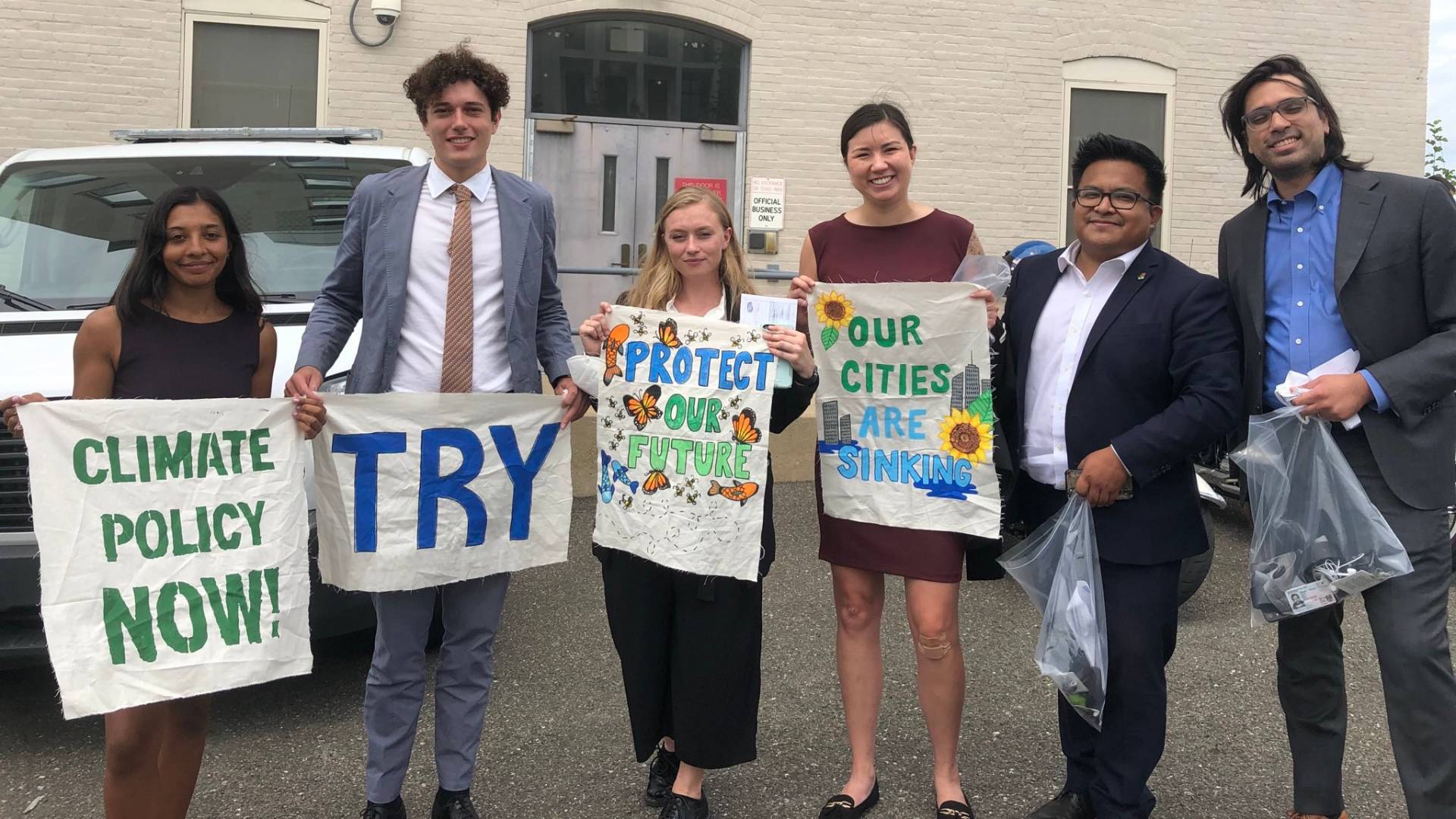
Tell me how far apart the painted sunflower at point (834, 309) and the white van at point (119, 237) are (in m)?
1.79

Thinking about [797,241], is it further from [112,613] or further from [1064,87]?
[112,613]

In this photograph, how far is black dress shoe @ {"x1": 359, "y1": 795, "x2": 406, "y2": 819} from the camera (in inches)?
Answer: 121

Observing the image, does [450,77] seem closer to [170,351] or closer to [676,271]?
[676,271]

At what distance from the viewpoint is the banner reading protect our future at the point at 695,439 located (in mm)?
3041

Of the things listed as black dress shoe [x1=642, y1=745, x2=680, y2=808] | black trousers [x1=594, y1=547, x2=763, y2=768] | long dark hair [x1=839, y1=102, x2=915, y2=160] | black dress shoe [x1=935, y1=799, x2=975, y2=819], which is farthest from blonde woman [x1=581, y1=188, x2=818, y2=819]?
black dress shoe [x1=935, y1=799, x2=975, y2=819]

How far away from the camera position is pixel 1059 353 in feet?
10.2

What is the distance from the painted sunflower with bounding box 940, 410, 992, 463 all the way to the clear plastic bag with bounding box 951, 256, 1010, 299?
0.39 meters

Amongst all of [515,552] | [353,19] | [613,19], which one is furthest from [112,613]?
[613,19]

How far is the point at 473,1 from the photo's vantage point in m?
8.91

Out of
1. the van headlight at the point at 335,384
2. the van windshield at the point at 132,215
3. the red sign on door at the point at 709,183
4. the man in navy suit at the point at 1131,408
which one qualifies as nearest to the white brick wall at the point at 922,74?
the red sign on door at the point at 709,183

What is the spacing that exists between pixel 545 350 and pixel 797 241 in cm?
644

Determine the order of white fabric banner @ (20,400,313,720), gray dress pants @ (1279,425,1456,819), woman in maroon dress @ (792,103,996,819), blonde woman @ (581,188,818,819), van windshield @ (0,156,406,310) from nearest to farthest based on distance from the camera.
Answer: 1. white fabric banner @ (20,400,313,720)
2. gray dress pants @ (1279,425,1456,819)
3. blonde woman @ (581,188,818,819)
4. woman in maroon dress @ (792,103,996,819)
5. van windshield @ (0,156,406,310)

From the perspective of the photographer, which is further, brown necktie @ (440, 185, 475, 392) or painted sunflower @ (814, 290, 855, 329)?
painted sunflower @ (814, 290, 855, 329)

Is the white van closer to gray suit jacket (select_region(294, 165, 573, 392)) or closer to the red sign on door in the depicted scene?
gray suit jacket (select_region(294, 165, 573, 392))
